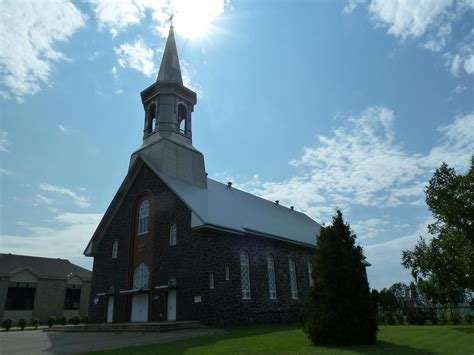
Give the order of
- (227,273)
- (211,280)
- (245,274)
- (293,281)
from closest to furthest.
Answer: (211,280) → (227,273) → (245,274) → (293,281)

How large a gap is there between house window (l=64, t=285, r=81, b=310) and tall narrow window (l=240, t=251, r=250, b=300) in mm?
32763

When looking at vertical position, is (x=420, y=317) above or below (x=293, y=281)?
below

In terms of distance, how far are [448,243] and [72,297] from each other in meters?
44.1

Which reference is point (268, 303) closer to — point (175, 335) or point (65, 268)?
point (175, 335)

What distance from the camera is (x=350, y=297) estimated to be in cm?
1375

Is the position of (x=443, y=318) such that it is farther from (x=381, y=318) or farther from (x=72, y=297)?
(x=72, y=297)

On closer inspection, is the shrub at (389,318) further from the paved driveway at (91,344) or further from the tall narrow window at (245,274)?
the paved driveway at (91,344)

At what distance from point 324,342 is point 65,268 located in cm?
4647

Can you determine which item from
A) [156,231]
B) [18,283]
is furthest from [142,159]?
[18,283]

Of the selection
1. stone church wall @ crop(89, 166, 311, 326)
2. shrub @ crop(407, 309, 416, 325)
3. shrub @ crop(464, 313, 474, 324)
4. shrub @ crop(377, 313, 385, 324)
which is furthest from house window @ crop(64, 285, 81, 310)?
shrub @ crop(464, 313, 474, 324)

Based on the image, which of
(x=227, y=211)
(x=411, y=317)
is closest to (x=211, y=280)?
(x=227, y=211)

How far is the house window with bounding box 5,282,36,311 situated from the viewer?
43594 mm

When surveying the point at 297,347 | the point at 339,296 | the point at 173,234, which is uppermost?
the point at 173,234

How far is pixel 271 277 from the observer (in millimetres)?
28000
